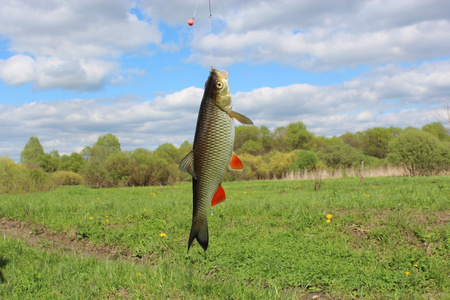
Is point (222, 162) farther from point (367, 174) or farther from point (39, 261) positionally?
point (367, 174)

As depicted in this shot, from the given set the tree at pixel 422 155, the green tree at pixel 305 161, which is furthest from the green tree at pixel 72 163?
the tree at pixel 422 155

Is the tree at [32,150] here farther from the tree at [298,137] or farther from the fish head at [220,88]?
the fish head at [220,88]

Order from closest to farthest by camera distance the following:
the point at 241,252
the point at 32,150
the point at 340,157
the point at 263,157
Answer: the point at 241,252 → the point at 263,157 → the point at 340,157 → the point at 32,150

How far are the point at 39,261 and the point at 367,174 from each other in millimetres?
21778

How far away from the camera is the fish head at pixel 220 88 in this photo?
1468 mm

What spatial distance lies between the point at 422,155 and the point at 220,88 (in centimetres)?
2680

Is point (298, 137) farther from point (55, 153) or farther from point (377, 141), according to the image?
point (55, 153)

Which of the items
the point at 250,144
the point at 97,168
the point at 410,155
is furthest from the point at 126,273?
the point at 250,144

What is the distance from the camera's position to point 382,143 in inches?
1976

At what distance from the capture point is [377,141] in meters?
50.8

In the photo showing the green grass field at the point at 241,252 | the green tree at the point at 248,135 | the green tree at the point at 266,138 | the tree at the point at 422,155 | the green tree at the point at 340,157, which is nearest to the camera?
the green grass field at the point at 241,252

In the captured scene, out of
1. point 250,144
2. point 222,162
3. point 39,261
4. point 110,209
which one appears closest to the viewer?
point 222,162

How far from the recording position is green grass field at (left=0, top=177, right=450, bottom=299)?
14.4ft

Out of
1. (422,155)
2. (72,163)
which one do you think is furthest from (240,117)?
(72,163)
